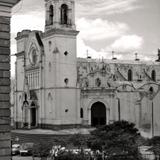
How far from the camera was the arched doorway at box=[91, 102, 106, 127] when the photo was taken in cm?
5469

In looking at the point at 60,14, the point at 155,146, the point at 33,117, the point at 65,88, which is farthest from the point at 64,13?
the point at 155,146

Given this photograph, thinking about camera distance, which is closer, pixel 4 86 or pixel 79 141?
pixel 4 86

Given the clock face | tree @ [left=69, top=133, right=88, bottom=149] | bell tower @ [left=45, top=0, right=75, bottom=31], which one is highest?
bell tower @ [left=45, top=0, right=75, bottom=31]

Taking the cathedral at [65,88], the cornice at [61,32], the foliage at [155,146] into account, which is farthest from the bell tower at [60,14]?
the foliage at [155,146]

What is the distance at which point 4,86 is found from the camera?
10.5 m

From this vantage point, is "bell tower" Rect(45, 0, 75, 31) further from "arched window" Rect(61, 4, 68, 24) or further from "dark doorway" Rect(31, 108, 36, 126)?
"dark doorway" Rect(31, 108, 36, 126)

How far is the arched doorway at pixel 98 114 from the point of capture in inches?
2153

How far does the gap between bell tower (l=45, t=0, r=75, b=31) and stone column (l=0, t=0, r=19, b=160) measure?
41496mm

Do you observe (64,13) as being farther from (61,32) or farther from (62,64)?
(62,64)

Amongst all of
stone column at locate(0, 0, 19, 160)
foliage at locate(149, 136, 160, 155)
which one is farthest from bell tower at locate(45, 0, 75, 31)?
stone column at locate(0, 0, 19, 160)

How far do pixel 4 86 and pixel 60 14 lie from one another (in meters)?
43.0

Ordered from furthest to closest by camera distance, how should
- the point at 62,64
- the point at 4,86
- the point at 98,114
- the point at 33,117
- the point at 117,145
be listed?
the point at 33,117
the point at 98,114
the point at 62,64
the point at 117,145
the point at 4,86

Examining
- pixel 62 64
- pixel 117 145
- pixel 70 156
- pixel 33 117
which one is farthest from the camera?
pixel 33 117

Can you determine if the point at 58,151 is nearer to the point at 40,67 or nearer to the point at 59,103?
the point at 59,103
